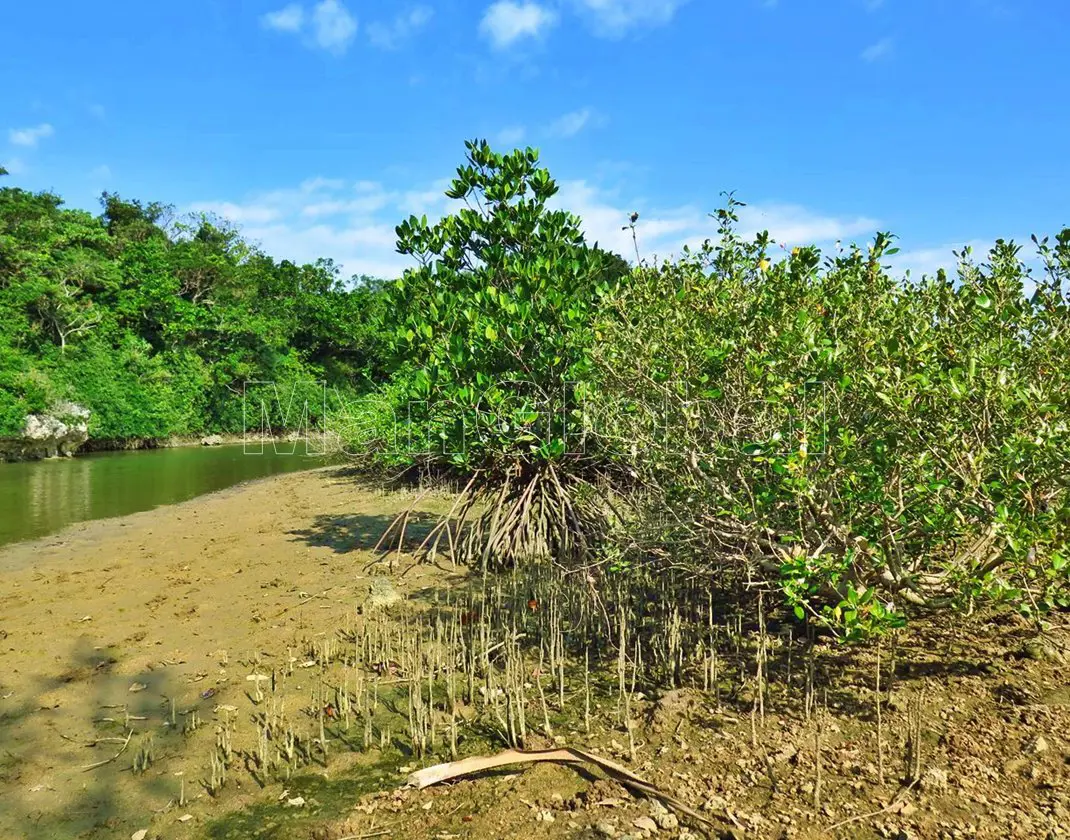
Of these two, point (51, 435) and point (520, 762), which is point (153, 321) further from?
point (520, 762)

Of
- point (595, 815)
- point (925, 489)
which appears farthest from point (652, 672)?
point (925, 489)

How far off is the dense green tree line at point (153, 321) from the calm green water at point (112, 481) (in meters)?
3.38

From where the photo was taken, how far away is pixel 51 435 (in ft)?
93.7

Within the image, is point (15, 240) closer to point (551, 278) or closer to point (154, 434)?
point (154, 434)

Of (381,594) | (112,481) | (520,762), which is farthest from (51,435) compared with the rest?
(520,762)

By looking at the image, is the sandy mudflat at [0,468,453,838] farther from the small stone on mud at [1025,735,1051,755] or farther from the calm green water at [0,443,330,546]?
the small stone on mud at [1025,735,1051,755]

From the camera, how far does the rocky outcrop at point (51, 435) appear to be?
27828 mm

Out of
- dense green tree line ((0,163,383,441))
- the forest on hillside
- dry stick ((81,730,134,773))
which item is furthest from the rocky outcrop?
dry stick ((81,730,134,773))

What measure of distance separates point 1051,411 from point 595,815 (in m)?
3.18

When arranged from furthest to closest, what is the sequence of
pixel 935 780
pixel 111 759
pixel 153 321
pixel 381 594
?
pixel 153 321 < pixel 381 594 < pixel 111 759 < pixel 935 780

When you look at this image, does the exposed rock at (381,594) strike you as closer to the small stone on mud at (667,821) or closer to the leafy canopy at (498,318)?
the leafy canopy at (498,318)

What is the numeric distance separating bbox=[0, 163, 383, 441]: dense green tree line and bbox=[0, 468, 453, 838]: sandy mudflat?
45.9 feet

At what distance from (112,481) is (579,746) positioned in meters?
20.9

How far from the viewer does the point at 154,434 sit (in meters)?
34.9
